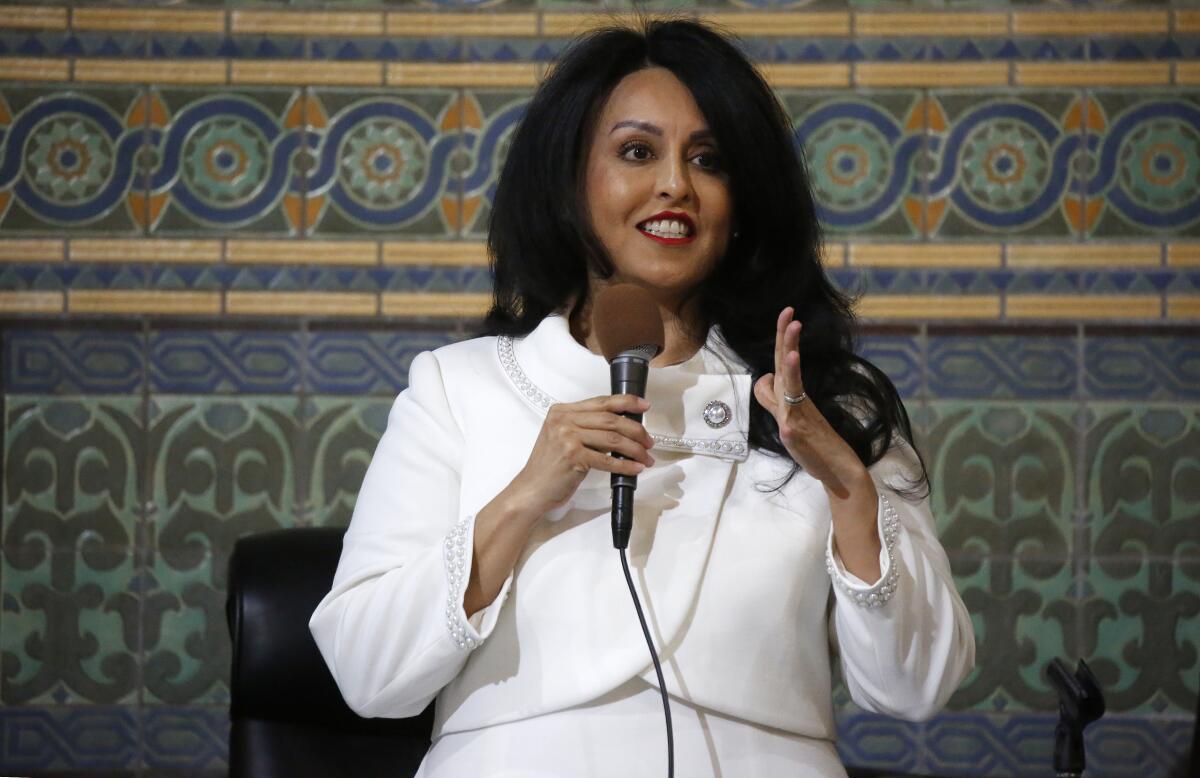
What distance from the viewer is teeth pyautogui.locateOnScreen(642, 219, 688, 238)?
7.30ft

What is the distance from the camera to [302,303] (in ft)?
10.9

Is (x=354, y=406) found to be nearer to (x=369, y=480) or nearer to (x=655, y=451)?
(x=369, y=480)

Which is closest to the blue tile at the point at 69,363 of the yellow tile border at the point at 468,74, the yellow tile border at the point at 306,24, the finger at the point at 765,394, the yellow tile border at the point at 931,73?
the yellow tile border at the point at 306,24

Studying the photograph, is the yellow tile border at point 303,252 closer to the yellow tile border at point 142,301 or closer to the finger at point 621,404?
the yellow tile border at point 142,301

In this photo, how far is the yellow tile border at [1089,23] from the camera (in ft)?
10.9

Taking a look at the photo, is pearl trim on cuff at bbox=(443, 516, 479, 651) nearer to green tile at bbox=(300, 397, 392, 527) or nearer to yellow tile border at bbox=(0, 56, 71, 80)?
green tile at bbox=(300, 397, 392, 527)

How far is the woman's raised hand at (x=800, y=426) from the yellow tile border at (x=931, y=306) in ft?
4.51

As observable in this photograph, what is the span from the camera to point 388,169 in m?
3.35

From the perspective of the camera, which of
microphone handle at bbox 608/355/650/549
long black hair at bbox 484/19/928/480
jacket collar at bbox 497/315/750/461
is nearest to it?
microphone handle at bbox 608/355/650/549

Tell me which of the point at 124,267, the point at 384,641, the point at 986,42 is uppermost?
the point at 986,42

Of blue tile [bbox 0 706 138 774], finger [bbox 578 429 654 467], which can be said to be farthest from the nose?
blue tile [bbox 0 706 138 774]

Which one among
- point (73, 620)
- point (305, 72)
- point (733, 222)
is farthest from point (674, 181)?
point (73, 620)

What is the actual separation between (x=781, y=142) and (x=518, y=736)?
3.24 ft

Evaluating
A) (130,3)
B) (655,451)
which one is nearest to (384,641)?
(655,451)
